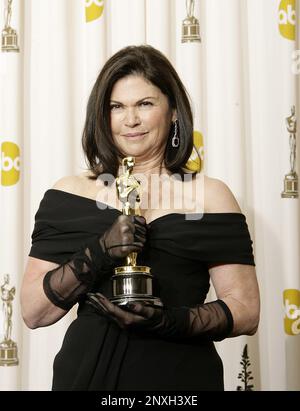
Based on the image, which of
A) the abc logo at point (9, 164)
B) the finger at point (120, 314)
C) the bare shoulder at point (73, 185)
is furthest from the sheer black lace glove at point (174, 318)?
the abc logo at point (9, 164)

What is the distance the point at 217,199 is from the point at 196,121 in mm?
603

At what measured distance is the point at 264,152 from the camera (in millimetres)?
1991

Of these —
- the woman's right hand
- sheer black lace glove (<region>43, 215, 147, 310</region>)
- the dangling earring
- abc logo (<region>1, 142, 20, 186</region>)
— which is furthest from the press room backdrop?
the woman's right hand

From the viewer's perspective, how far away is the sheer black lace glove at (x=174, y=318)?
1128 mm

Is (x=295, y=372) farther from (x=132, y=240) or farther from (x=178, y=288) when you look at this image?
(x=132, y=240)

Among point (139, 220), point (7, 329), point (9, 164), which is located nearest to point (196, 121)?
point (9, 164)

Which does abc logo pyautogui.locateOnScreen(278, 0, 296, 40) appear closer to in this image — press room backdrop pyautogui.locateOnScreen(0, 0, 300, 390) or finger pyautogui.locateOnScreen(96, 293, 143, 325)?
press room backdrop pyautogui.locateOnScreen(0, 0, 300, 390)

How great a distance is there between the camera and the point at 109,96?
139 centimetres

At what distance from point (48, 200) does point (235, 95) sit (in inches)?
30.3

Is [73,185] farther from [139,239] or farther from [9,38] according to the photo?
[9,38]

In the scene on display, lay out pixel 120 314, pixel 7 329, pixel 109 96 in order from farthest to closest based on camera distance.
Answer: pixel 7 329 < pixel 109 96 < pixel 120 314

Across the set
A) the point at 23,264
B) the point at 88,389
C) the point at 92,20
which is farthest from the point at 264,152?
the point at 88,389

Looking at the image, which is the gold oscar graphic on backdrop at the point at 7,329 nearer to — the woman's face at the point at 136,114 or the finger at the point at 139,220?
the woman's face at the point at 136,114

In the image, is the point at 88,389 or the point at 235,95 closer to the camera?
the point at 88,389
